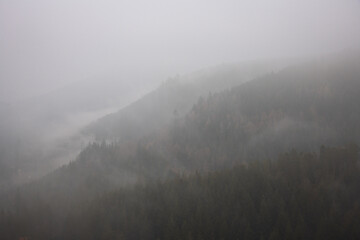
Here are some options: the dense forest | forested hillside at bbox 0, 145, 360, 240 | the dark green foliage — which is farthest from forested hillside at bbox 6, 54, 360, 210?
the dark green foliage

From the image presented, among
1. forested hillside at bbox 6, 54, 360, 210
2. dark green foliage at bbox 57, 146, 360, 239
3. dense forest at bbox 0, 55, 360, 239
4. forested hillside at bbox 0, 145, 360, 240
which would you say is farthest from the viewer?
forested hillside at bbox 6, 54, 360, 210

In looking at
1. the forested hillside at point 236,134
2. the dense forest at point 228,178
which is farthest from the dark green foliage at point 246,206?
the forested hillside at point 236,134

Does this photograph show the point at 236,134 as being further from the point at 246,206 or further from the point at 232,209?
the point at 232,209

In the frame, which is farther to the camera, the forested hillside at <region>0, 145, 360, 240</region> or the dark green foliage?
the forested hillside at <region>0, 145, 360, 240</region>

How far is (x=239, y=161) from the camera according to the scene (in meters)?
117

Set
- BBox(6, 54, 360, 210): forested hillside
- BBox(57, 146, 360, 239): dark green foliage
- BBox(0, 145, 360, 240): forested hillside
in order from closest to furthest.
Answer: BBox(57, 146, 360, 239): dark green foliage, BBox(0, 145, 360, 240): forested hillside, BBox(6, 54, 360, 210): forested hillside

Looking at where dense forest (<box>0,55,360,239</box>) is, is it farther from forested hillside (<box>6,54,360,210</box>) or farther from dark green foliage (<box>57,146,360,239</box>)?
forested hillside (<box>6,54,360,210</box>)

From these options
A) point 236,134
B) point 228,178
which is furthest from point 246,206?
point 236,134

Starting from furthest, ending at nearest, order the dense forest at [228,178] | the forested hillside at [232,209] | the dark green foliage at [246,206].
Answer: the dense forest at [228,178]
the forested hillside at [232,209]
the dark green foliage at [246,206]

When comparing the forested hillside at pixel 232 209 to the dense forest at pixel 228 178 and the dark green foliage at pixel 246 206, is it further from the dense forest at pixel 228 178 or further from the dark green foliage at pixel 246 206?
the dense forest at pixel 228 178

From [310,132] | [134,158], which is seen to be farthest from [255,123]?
[134,158]

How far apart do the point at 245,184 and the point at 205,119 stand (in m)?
81.5

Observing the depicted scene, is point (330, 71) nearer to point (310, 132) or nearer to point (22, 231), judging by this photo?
point (310, 132)

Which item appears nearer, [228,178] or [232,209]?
[232,209]
